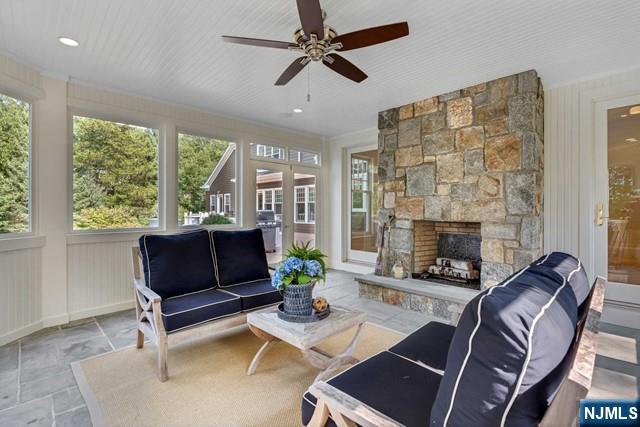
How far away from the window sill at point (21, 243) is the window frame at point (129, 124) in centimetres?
31

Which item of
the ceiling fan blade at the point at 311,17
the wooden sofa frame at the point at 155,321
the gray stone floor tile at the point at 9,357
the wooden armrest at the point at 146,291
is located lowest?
the gray stone floor tile at the point at 9,357

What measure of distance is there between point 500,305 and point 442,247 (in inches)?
158

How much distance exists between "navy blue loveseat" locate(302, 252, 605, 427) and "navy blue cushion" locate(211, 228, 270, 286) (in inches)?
83.7

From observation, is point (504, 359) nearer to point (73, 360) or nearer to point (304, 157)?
point (73, 360)

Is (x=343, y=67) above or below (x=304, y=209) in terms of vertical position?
above

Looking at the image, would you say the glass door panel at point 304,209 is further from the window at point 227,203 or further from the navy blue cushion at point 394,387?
the navy blue cushion at point 394,387

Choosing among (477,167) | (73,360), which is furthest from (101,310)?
(477,167)

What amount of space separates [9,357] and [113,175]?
2.12 meters

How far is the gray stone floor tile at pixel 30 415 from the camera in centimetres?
185

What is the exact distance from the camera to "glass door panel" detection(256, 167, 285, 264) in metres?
5.53

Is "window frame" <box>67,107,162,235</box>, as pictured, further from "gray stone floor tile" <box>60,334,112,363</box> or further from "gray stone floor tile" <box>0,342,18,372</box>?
"gray stone floor tile" <box>60,334,112,363</box>

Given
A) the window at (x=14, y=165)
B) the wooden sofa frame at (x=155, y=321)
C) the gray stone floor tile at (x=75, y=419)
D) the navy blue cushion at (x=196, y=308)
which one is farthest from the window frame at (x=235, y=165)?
the gray stone floor tile at (x=75, y=419)

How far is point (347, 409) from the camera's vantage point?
119 centimetres

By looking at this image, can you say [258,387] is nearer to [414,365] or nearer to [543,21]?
[414,365]
